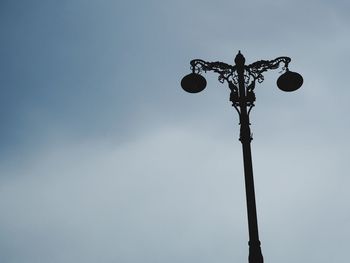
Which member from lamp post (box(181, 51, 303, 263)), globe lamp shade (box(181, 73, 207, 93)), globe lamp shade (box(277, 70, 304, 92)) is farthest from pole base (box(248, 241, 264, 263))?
globe lamp shade (box(277, 70, 304, 92))

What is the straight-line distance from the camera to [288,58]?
31.4 feet

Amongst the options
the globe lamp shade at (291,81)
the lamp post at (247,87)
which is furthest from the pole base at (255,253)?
the globe lamp shade at (291,81)

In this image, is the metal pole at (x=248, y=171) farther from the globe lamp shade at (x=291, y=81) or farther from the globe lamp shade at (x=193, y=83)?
the globe lamp shade at (x=291, y=81)

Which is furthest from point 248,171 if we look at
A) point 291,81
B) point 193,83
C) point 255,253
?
point 291,81

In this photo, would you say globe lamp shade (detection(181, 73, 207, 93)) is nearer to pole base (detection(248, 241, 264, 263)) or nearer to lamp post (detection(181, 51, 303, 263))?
lamp post (detection(181, 51, 303, 263))

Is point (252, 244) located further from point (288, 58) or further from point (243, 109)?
point (288, 58)

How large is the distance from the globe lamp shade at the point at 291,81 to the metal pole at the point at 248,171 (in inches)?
46.2

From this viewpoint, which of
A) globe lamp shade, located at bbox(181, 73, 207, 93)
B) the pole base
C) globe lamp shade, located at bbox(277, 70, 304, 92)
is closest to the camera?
the pole base

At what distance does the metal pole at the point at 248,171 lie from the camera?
6.59m

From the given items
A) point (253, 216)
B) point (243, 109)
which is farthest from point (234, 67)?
point (253, 216)

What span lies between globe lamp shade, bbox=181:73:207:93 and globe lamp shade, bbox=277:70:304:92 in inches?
69.9

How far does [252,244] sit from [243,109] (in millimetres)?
2667

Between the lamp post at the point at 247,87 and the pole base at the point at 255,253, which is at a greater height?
the lamp post at the point at 247,87

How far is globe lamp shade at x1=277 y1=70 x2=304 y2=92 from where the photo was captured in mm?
9430
